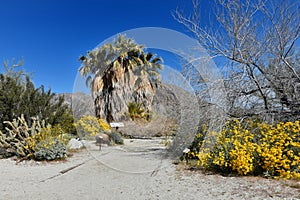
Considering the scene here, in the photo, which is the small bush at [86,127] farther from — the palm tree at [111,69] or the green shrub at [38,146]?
the green shrub at [38,146]

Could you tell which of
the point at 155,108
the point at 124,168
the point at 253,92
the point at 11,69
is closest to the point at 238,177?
the point at 253,92

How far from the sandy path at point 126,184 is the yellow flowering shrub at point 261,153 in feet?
0.71

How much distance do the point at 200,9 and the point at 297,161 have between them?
2.87 m

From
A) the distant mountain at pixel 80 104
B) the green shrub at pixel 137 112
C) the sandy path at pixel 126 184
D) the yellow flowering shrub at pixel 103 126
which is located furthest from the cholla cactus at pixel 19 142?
the green shrub at pixel 137 112

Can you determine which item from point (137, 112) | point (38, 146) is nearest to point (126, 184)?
point (38, 146)

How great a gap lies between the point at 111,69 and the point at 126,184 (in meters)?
9.41

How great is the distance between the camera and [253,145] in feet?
11.5

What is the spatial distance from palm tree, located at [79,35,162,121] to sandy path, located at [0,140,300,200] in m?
5.77

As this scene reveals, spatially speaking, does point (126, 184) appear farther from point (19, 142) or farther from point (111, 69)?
point (111, 69)

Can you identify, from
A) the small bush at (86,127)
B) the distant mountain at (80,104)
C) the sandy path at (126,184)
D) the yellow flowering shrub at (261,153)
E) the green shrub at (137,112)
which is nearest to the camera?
the sandy path at (126,184)

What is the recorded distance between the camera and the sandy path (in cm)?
289

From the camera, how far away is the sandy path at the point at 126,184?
289 centimetres

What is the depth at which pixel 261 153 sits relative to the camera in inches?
130

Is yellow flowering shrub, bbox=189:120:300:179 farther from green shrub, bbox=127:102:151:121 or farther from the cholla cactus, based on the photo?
green shrub, bbox=127:102:151:121
